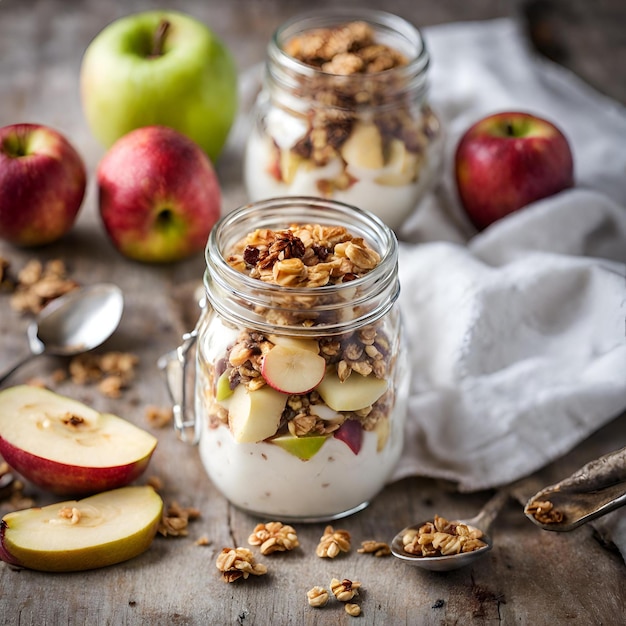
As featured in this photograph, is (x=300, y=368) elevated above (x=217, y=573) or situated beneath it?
elevated above

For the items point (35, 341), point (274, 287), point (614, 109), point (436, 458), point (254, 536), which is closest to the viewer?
point (274, 287)

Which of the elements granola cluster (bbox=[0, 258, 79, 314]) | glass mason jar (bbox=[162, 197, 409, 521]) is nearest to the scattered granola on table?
granola cluster (bbox=[0, 258, 79, 314])

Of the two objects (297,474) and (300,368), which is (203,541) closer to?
(297,474)

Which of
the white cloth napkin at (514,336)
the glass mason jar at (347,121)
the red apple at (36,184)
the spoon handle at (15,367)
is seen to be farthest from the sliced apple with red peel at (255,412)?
the red apple at (36,184)

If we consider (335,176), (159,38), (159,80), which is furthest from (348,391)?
(159,38)

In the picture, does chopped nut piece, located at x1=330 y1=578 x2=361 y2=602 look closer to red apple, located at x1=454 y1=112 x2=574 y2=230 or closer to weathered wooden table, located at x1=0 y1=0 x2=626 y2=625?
weathered wooden table, located at x1=0 y1=0 x2=626 y2=625

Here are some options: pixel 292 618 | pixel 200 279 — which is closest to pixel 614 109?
pixel 200 279

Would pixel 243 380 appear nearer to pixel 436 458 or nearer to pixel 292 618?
pixel 292 618
